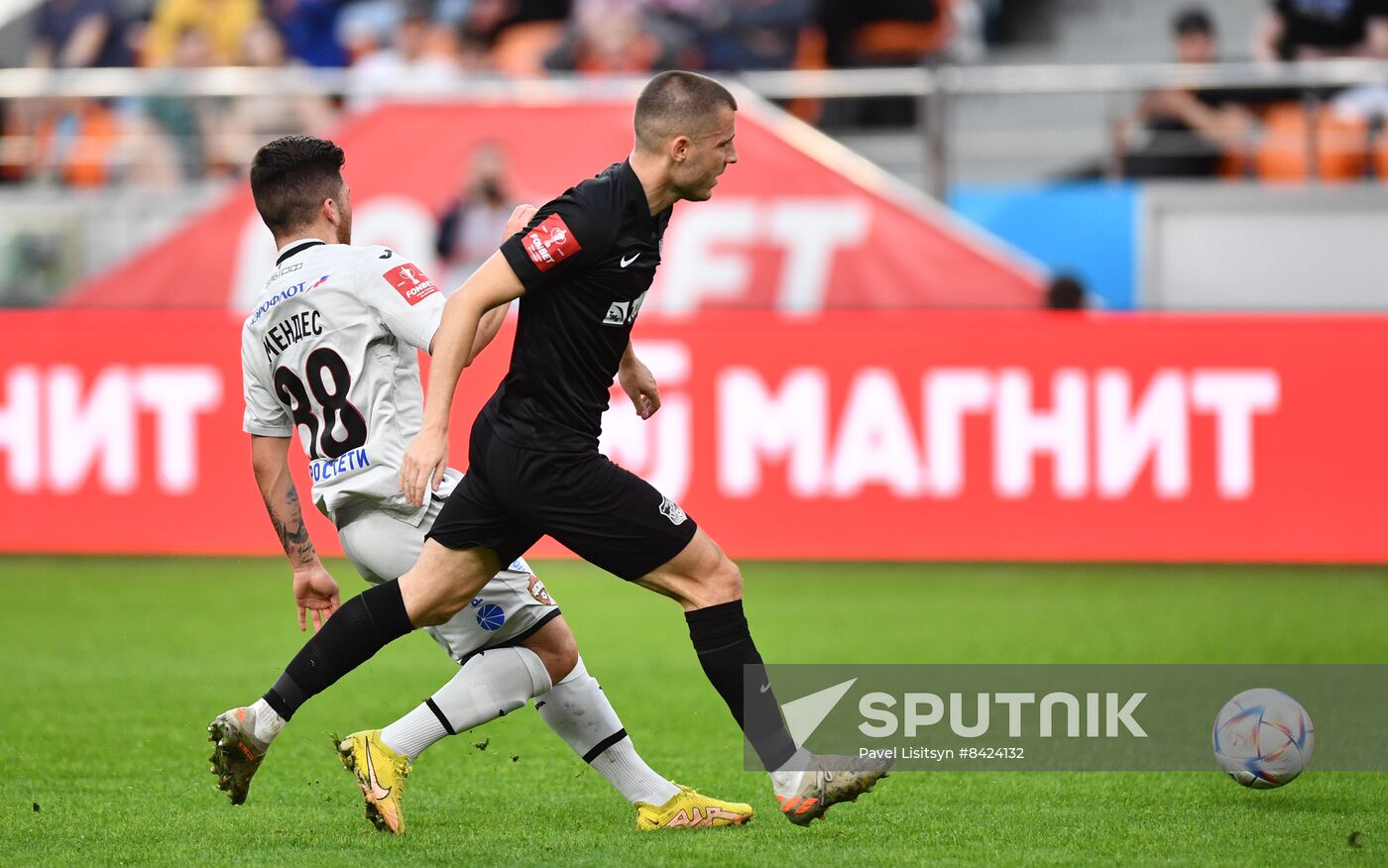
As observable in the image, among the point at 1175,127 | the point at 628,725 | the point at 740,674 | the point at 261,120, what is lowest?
the point at 628,725

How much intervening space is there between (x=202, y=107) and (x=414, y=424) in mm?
9795

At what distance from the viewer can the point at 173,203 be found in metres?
13.3

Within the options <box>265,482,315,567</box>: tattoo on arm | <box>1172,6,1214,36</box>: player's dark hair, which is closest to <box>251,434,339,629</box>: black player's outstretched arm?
<box>265,482,315,567</box>: tattoo on arm

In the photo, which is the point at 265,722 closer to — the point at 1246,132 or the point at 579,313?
the point at 579,313

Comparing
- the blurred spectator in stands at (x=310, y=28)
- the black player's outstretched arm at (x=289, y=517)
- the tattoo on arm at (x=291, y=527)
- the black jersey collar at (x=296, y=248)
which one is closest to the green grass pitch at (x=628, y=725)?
the black player's outstretched arm at (x=289, y=517)

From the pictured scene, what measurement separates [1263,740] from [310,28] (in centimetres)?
1266

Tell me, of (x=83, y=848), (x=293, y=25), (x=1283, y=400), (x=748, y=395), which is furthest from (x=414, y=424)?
(x=293, y=25)

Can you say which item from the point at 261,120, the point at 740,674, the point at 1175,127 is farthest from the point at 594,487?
the point at 261,120

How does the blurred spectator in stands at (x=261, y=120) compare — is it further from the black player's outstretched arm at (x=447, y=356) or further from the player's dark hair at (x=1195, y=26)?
the black player's outstretched arm at (x=447, y=356)

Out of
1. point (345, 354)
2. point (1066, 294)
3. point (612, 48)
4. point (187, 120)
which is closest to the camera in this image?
point (345, 354)

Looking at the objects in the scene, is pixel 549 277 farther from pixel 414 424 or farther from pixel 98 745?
pixel 98 745

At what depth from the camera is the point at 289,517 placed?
16.9ft

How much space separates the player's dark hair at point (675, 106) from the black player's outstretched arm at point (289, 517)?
140 centimetres

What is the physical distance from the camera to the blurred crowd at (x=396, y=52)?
1382 centimetres
